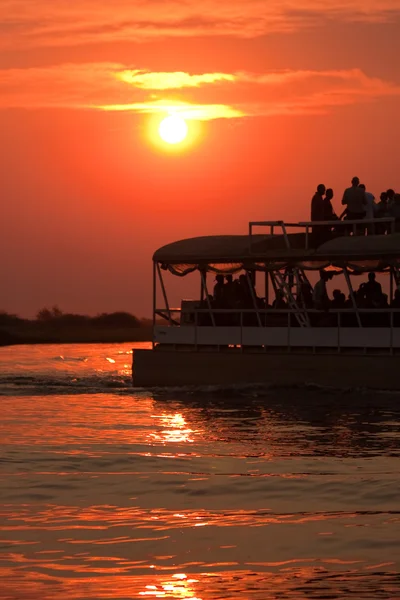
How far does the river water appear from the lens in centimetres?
1060

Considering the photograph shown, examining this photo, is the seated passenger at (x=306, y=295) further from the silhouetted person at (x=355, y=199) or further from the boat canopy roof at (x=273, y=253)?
the silhouetted person at (x=355, y=199)

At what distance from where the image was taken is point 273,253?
32000mm

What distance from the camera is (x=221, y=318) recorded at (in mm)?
33531

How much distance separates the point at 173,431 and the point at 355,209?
11.6m

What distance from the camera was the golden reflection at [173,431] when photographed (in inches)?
842

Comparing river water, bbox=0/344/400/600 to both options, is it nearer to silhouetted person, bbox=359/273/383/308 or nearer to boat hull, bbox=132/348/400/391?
boat hull, bbox=132/348/400/391

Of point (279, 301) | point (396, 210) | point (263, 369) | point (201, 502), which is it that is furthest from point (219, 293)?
point (201, 502)

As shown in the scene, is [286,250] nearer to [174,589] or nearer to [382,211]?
[382,211]

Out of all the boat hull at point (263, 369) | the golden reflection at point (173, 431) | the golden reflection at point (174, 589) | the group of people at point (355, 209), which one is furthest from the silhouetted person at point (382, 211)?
the golden reflection at point (174, 589)

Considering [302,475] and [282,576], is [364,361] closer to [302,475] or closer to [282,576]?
[302,475]

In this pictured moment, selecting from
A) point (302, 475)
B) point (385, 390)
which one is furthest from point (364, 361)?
point (302, 475)

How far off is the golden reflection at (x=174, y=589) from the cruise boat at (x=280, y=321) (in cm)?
1891

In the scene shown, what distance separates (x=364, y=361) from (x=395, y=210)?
454 centimetres

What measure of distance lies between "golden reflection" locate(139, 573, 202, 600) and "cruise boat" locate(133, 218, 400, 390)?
62.0ft
